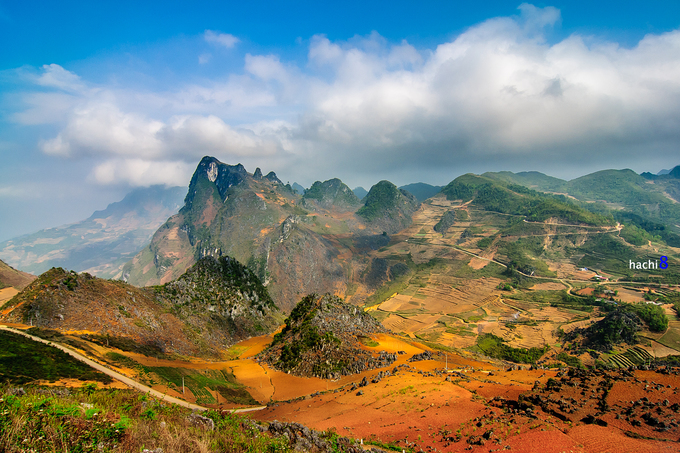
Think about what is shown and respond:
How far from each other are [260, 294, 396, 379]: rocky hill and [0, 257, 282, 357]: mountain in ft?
49.7

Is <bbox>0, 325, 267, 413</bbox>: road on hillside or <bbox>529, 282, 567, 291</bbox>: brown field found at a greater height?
<bbox>0, 325, 267, 413</bbox>: road on hillside

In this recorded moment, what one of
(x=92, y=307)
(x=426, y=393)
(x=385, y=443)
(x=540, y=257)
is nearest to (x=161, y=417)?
(x=385, y=443)

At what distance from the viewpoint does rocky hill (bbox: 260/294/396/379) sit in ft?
137

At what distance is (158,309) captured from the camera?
52344mm

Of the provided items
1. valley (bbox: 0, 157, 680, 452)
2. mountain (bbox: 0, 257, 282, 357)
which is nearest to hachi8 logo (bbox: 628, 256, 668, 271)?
valley (bbox: 0, 157, 680, 452)

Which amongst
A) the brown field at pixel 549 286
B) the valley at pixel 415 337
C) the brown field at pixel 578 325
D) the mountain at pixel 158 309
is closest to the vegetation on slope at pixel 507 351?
the valley at pixel 415 337

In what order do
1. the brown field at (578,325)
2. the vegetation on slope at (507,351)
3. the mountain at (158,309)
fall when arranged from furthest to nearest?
the brown field at (578,325)
the vegetation on slope at (507,351)
the mountain at (158,309)

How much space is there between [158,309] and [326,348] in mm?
32680

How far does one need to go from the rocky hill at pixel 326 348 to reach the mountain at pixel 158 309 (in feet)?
49.7

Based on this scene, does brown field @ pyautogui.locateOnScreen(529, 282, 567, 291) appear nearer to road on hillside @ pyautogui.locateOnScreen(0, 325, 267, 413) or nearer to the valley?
the valley

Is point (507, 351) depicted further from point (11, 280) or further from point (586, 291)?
point (11, 280)

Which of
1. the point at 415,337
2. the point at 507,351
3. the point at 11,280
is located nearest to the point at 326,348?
the point at 415,337

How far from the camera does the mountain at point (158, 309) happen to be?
1508 inches

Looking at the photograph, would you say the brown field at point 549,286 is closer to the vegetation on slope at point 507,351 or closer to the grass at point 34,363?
the vegetation on slope at point 507,351
